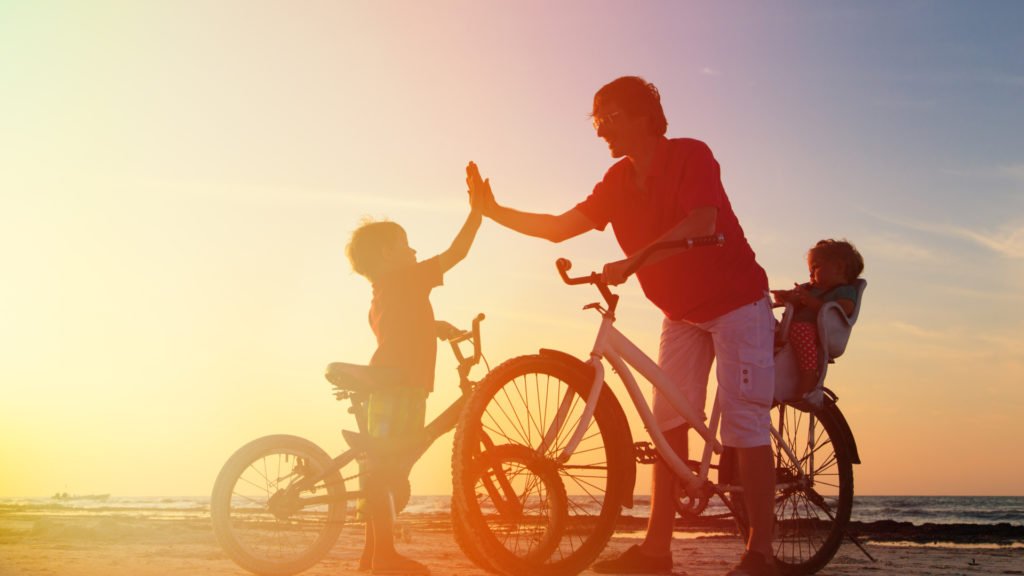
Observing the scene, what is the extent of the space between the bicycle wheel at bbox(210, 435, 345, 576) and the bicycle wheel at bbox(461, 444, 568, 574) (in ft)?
5.57

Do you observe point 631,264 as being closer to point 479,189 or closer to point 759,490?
point 479,189

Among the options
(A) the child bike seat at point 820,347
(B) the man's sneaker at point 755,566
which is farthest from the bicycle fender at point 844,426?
(B) the man's sneaker at point 755,566

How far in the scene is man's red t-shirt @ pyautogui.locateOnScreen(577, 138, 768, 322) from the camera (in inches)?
174

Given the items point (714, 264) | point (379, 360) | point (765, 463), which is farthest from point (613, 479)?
point (379, 360)

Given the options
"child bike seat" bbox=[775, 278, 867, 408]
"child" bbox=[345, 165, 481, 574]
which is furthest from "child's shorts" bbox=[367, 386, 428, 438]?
"child bike seat" bbox=[775, 278, 867, 408]

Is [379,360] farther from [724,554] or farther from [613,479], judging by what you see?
[724,554]

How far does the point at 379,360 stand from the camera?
535 cm

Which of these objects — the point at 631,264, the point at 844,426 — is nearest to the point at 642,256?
the point at 631,264

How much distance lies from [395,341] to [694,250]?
6.40 ft

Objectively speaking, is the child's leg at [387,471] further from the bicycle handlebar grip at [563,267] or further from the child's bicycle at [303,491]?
the bicycle handlebar grip at [563,267]

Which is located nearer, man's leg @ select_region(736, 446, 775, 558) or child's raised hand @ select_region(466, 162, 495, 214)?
man's leg @ select_region(736, 446, 775, 558)

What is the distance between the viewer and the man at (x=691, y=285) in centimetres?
443

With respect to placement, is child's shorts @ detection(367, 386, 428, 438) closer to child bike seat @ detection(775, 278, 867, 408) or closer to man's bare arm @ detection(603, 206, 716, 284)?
man's bare arm @ detection(603, 206, 716, 284)

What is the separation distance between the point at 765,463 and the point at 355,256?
2784 millimetres
